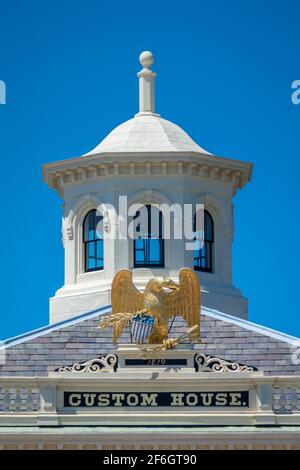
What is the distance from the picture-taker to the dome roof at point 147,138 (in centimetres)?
9044

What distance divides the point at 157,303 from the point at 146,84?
47.5ft

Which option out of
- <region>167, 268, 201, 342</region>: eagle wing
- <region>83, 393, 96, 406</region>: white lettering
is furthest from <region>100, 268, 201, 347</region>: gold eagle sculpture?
<region>83, 393, 96, 406</region>: white lettering

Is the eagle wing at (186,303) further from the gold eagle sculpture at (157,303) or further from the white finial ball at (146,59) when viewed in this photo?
the white finial ball at (146,59)

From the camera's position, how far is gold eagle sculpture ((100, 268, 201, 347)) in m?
80.4

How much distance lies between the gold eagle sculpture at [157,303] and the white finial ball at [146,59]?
1370cm

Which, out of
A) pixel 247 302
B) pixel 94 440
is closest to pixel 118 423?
pixel 94 440

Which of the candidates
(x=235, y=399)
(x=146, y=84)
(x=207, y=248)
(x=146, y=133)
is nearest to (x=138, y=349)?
(x=235, y=399)

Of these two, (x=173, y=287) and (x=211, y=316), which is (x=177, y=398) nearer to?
(x=173, y=287)

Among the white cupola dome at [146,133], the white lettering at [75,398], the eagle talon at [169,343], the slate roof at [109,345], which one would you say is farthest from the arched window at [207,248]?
the white lettering at [75,398]

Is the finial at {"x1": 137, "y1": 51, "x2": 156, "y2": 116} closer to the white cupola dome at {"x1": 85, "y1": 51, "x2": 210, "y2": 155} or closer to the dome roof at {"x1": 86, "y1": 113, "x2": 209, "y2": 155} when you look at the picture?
the white cupola dome at {"x1": 85, "y1": 51, "x2": 210, "y2": 155}

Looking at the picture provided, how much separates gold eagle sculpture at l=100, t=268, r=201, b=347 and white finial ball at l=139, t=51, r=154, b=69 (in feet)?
45.0

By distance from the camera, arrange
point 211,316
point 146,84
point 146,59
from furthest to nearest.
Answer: point 146,84, point 146,59, point 211,316

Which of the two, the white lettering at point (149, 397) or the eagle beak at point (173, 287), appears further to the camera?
the eagle beak at point (173, 287)

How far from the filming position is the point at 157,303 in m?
80.4
